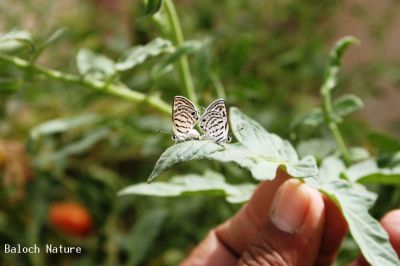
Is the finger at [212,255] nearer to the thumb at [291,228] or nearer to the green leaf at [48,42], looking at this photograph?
the thumb at [291,228]

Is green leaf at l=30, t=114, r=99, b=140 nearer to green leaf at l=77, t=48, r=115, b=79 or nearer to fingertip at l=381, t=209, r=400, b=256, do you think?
green leaf at l=77, t=48, r=115, b=79

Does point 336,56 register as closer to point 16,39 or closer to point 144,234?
point 16,39

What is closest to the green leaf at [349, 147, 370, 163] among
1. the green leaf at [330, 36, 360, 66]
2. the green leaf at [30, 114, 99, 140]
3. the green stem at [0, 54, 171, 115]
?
the green leaf at [330, 36, 360, 66]

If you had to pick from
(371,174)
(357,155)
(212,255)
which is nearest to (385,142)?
(357,155)

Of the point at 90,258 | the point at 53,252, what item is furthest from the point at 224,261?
the point at 53,252

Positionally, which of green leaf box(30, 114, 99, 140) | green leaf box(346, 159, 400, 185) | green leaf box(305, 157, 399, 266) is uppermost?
green leaf box(30, 114, 99, 140)

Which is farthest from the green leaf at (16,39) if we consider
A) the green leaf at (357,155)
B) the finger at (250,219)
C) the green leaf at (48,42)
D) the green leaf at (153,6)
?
the green leaf at (357,155)
